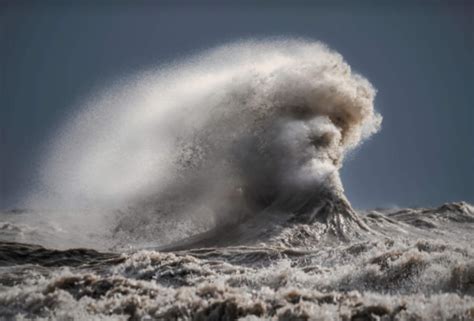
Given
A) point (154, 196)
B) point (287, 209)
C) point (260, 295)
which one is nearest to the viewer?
point (260, 295)

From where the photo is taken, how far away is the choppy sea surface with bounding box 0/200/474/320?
10008 mm

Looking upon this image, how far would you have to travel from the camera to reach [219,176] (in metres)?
28.6

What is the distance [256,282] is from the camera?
1310 cm

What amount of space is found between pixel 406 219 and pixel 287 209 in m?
7.32

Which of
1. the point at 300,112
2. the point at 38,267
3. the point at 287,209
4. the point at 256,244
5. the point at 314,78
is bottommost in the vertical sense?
the point at 38,267

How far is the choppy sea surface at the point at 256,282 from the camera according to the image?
10008mm

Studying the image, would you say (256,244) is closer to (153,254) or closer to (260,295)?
(153,254)

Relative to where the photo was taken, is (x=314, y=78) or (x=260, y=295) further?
(x=314, y=78)

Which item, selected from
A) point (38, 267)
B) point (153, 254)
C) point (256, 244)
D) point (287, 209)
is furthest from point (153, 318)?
point (287, 209)

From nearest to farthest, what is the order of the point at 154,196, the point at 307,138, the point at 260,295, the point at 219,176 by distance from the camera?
1. the point at 260,295
2. the point at 307,138
3. the point at 219,176
4. the point at 154,196

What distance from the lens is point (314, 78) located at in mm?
29016

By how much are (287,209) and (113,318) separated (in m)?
13.9

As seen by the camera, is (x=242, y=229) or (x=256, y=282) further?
(x=242, y=229)

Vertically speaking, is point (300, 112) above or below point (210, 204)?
above
